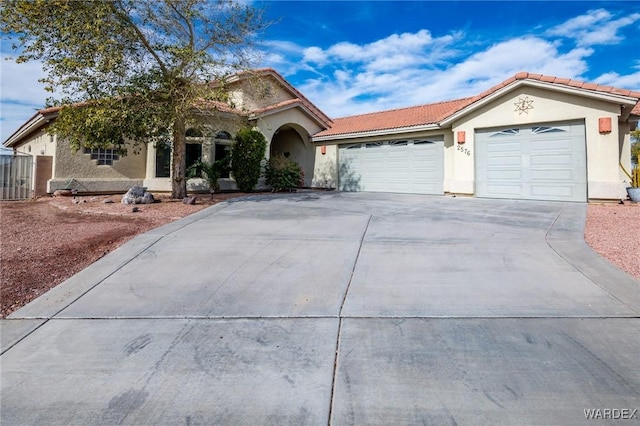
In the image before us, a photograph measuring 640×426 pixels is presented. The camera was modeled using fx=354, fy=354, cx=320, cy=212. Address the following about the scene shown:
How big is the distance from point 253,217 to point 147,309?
506 cm

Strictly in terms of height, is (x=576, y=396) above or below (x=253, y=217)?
below

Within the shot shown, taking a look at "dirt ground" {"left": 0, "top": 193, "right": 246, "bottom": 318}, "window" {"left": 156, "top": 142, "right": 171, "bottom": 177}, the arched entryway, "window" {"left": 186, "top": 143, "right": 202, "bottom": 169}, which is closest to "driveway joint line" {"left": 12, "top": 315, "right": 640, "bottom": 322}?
"dirt ground" {"left": 0, "top": 193, "right": 246, "bottom": 318}

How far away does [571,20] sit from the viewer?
39.4 ft

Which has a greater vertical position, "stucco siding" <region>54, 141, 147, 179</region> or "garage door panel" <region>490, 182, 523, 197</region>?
"stucco siding" <region>54, 141, 147, 179</region>

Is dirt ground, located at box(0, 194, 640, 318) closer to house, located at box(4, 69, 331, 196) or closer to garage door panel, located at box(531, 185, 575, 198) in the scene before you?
garage door panel, located at box(531, 185, 575, 198)

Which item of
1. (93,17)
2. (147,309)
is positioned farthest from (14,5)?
(147,309)

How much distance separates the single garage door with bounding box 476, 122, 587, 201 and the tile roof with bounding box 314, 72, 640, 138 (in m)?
1.25

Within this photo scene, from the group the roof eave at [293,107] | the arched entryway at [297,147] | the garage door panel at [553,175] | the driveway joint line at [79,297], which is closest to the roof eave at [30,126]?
the roof eave at [293,107]

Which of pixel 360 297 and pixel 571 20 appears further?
pixel 571 20

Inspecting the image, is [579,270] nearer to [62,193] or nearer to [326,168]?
[326,168]

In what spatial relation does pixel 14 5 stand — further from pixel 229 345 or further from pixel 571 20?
pixel 571 20

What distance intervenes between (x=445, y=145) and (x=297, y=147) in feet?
29.4

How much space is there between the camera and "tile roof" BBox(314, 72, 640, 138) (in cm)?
1099

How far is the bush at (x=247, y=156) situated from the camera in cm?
1502
